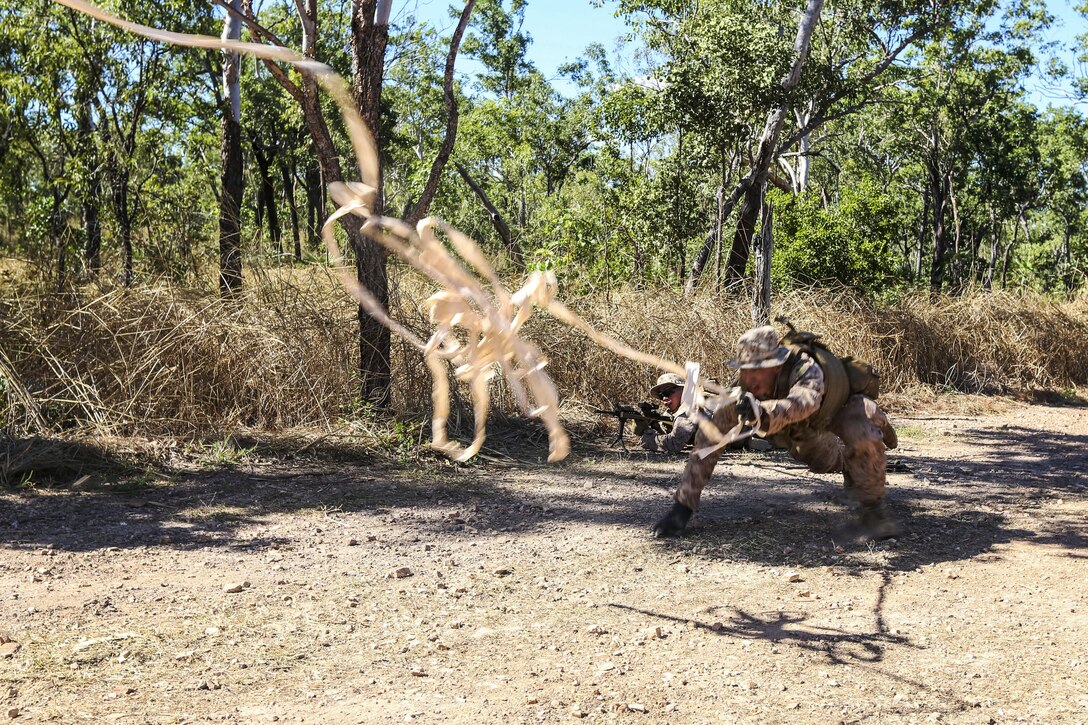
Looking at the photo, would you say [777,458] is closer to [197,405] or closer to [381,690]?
[197,405]

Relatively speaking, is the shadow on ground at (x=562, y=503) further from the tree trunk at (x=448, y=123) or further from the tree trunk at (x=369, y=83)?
the tree trunk at (x=448, y=123)

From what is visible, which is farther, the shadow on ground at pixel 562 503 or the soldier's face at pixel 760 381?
the shadow on ground at pixel 562 503

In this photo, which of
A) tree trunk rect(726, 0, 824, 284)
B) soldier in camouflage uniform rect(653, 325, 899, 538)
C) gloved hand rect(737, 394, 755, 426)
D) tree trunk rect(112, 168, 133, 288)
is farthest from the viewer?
tree trunk rect(726, 0, 824, 284)

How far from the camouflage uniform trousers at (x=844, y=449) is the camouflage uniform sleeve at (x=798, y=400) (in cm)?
36

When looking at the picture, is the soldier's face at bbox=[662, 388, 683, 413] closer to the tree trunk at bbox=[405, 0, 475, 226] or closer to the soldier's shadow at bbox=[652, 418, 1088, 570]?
the soldier's shadow at bbox=[652, 418, 1088, 570]

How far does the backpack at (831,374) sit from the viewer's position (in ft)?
17.3

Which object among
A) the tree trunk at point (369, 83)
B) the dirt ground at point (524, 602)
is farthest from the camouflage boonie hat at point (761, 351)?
the tree trunk at point (369, 83)

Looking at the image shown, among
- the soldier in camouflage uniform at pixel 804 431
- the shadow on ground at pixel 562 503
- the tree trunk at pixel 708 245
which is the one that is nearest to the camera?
the soldier in camouflage uniform at pixel 804 431

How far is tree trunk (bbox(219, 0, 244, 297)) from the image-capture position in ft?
29.8

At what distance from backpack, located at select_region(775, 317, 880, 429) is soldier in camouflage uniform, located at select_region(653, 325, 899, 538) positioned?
0.04 meters

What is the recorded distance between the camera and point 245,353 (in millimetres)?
8453

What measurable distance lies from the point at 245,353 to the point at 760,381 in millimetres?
4933

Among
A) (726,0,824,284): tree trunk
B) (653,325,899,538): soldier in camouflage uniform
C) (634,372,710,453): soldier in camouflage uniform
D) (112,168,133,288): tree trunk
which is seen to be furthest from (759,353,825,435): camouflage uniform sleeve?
(726,0,824,284): tree trunk

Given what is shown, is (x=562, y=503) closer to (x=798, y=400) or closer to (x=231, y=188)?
(x=798, y=400)
